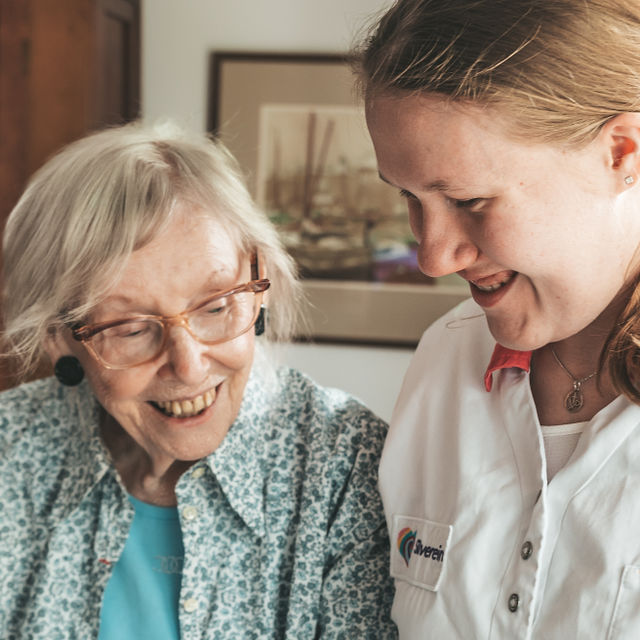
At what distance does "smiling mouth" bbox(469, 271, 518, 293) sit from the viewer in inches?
40.4

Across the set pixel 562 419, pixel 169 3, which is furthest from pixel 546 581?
pixel 169 3

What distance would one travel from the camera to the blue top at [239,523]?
1432mm

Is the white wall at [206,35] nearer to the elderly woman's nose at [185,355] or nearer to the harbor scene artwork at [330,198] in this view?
the harbor scene artwork at [330,198]

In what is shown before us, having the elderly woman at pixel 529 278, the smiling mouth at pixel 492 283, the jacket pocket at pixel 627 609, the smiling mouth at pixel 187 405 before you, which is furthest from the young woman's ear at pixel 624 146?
the smiling mouth at pixel 187 405

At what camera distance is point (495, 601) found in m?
1.10

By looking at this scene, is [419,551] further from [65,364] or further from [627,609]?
[65,364]

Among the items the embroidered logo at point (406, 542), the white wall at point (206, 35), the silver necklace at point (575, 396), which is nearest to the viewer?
the silver necklace at point (575, 396)

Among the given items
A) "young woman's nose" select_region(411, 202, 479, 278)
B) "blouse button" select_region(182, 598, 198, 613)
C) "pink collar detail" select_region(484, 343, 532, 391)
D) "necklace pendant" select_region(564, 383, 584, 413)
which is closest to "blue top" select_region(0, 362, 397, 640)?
"blouse button" select_region(182, 598, 198, 613)

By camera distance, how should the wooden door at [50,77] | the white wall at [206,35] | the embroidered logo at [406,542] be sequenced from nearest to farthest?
the embroidered logo at [406,542] < the wooden door at [50,77] < the white wall at [206,35]

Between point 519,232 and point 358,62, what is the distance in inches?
13.0

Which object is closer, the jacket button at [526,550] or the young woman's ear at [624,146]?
the young woman's ear at [624,146]

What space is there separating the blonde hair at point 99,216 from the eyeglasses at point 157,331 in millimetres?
51

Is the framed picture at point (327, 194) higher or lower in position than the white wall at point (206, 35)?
lower

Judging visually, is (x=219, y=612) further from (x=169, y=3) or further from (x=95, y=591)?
(x=169, y=3)
